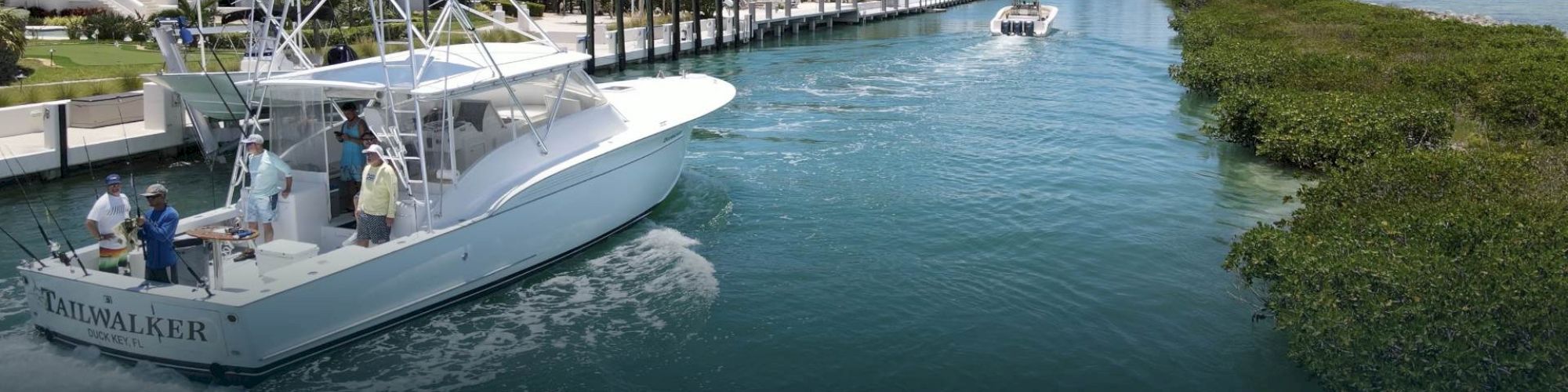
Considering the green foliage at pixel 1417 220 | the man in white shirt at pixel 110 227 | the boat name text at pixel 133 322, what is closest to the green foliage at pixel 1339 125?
the green foliage at pixel 1417 220

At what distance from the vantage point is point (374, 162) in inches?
473

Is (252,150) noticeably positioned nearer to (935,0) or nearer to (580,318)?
(580,318)

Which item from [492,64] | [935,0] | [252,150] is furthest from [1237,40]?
[935,0]

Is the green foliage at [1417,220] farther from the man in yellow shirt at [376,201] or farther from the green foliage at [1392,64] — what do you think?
the man in yellow shirt at [376,201]

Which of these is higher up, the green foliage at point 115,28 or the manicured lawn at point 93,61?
the green foliage at point 115,28

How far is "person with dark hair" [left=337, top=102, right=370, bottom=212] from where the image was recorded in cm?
1277

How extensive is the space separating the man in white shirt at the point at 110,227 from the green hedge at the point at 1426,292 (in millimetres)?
10581

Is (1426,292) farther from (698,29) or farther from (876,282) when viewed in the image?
(698,29)

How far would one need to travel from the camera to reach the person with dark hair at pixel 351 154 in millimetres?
12773

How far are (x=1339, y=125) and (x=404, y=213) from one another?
1535 centimetres

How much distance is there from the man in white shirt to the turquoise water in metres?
0.92

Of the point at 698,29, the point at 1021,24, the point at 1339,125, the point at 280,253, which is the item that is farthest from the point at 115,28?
the point at 1021,24

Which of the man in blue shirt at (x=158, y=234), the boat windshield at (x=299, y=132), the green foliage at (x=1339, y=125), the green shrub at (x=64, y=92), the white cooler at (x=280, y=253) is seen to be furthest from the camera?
the green shrub at (x=64, y=92)

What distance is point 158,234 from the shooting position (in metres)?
10.6
